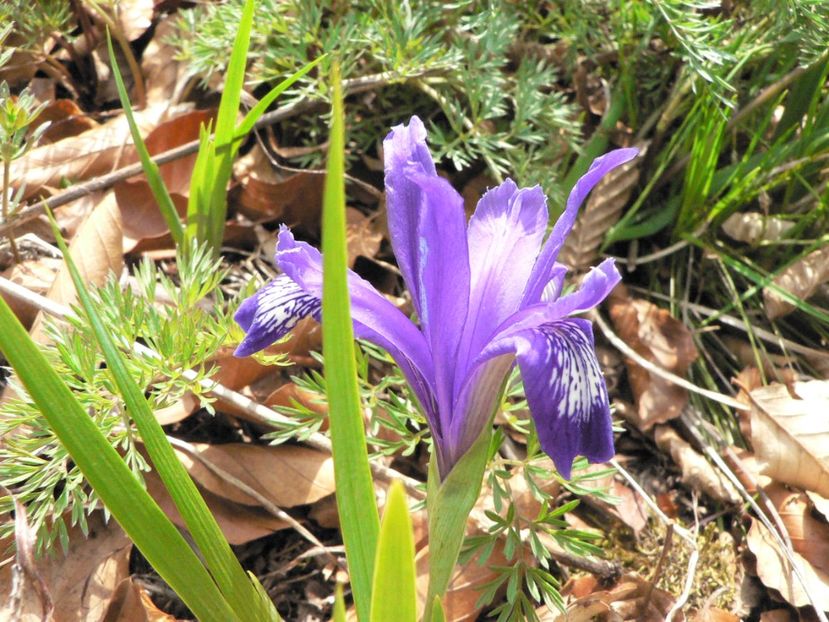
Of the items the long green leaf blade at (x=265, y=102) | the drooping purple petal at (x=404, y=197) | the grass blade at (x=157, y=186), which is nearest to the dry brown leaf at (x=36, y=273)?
the grass blade at (x=157, y=186)

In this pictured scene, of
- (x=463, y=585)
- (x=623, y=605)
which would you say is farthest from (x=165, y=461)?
(x=623, y=605)

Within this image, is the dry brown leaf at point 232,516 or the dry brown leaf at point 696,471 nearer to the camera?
the dry brown leaf at point 232,516

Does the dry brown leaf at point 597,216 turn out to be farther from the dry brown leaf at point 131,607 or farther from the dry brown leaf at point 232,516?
the dry brown leaf at point 131,607

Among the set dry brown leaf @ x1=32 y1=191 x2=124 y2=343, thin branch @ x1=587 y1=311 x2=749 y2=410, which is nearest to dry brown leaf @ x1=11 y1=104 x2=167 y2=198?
dry brown leaf @ x1=32 y1=191 x2=124 y2=343

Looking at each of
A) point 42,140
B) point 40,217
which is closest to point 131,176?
point 40,217

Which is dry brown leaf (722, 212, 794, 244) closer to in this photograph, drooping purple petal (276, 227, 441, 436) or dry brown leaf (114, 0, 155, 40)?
drooping purple petal (276, 227, 441, 436)

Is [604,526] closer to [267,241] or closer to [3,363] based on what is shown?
[267,241]
